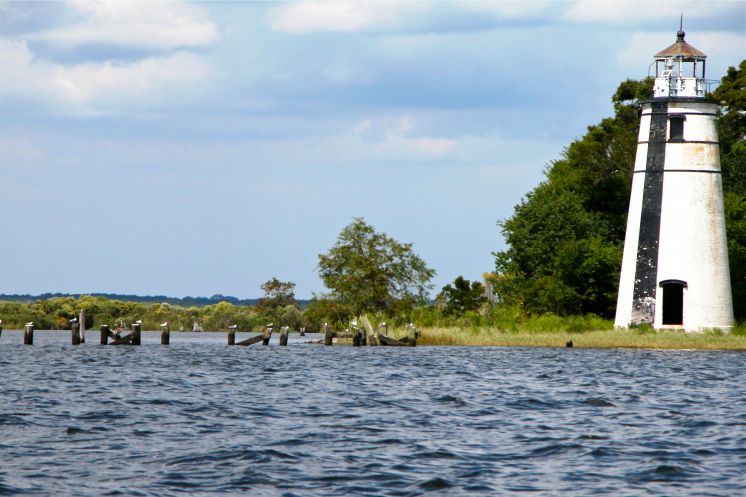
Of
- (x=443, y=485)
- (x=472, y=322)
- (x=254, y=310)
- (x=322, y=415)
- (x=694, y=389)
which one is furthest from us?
(x=254, y=310)

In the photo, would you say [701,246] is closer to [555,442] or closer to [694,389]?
[694,389]

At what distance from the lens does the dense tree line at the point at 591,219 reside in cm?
5197

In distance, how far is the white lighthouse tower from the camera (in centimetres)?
4525

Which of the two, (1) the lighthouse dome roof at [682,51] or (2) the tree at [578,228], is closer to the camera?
(1) the lighthouse dome roof at [682,51]

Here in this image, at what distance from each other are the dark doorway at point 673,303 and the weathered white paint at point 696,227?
1.58 ft

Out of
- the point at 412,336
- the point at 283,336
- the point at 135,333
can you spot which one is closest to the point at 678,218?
the point at 412,336

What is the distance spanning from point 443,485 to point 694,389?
50.4ft

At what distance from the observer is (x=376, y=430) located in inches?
864

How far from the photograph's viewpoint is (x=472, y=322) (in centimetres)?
5512

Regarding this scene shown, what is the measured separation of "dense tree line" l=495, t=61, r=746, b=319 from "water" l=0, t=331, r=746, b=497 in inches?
518

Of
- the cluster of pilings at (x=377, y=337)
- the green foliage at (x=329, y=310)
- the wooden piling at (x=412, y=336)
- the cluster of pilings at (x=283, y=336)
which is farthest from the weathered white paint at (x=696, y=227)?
the green foliage at (x=329, y=310)

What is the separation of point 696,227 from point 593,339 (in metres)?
5.49

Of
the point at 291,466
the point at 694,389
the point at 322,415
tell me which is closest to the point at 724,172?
the point at 694,389

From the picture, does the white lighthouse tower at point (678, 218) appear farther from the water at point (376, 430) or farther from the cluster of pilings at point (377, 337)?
the cluster of pilings at point (377, 337)
